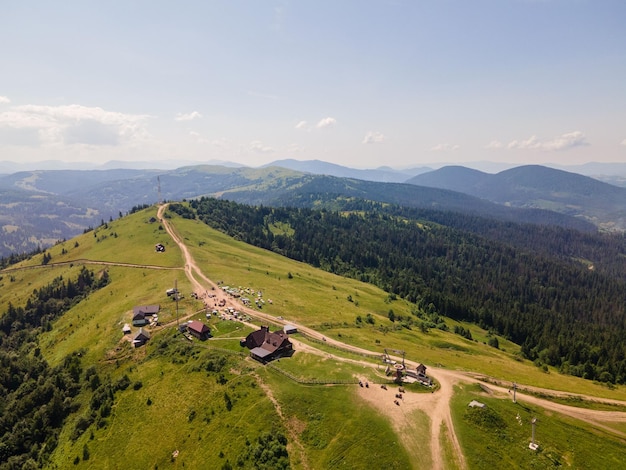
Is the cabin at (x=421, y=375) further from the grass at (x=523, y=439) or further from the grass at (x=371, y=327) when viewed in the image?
the grass at (x=371, y=327)

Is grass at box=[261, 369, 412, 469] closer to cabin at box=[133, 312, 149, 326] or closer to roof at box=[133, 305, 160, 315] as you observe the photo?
cabin at box=[133, 312, 149, 326]

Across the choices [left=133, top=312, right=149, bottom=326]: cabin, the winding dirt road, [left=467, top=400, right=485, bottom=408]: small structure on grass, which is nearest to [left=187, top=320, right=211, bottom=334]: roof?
[left=133, top=312, right=149, bottom=326]: cabin

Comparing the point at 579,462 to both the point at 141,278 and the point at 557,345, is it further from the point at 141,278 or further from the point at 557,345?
the point at 141,278

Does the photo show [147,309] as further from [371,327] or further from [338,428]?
[338,428]

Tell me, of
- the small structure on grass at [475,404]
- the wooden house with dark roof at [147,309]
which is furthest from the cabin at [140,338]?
the small structure on grass at [475,404]

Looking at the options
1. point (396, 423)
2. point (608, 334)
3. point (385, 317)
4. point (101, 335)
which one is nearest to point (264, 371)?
point (396, 423)
